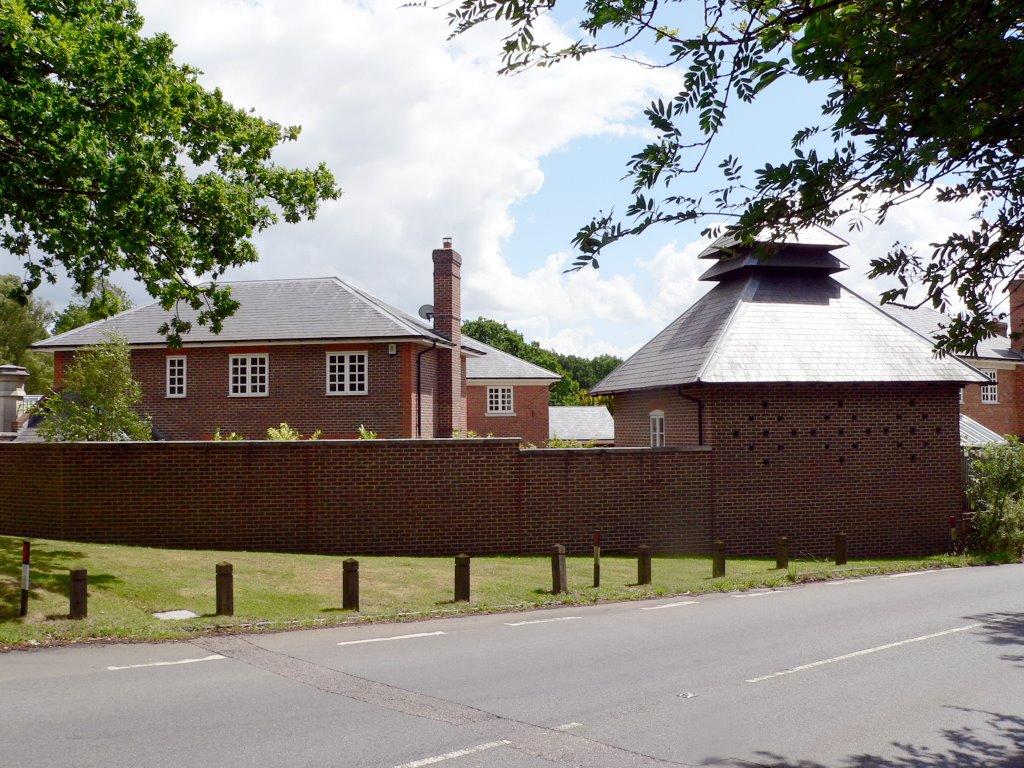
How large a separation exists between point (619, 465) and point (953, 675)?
420 inches

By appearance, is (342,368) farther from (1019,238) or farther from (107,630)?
(1019,238)

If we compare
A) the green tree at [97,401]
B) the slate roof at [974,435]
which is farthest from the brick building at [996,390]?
the green tree at [97,401]

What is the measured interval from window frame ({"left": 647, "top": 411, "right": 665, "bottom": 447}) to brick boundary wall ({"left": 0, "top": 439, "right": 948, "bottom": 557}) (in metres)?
4.30

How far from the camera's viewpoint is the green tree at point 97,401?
25.1 metres

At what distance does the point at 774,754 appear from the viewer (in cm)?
675

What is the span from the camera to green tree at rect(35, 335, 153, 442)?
987 inches

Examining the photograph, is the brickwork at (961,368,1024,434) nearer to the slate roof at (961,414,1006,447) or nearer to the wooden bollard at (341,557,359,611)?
the slate roof at (961,414,1006,447)

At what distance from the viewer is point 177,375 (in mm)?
30922

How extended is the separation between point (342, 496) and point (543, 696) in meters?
10.8

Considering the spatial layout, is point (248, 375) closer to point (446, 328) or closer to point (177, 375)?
point (177, 375)

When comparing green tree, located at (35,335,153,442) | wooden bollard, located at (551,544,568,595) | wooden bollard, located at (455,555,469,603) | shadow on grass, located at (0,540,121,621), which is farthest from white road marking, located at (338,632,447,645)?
green tree, located at (35,335,153,442)

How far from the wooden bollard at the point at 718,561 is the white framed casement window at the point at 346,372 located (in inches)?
611

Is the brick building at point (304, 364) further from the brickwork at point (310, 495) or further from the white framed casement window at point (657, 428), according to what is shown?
the brickwork at point (310, 495)

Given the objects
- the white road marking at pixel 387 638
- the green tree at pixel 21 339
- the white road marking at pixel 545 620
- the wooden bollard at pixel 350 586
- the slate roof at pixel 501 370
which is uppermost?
the green tree at pixel 21 339
